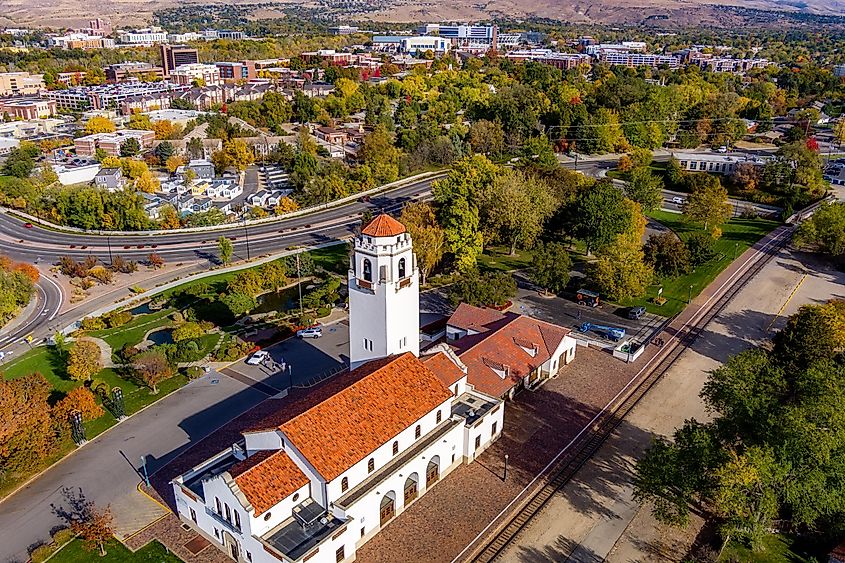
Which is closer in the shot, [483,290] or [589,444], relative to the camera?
[589,444]

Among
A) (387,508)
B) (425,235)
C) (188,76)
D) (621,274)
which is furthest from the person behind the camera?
(188,76)

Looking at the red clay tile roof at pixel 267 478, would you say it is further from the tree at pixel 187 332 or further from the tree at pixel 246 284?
the tree at pixel 246 284

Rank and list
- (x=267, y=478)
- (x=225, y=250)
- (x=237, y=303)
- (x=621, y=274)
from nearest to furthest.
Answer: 1. (x=267, y=478)
2. (x=237, y=303)
3. (x=621, y=274)
4. (x=225, y=250)

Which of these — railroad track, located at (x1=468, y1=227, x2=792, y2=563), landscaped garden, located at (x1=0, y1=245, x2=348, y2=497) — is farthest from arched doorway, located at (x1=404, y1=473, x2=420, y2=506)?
landscaped garden, located at (x1=0, y1=245, x2=348, y2=497)

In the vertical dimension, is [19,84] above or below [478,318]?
above

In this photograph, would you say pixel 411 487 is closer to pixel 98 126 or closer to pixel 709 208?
pixel 709 208

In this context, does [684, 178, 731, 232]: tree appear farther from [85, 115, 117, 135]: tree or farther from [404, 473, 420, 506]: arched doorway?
[85, 115, 117, 135]: tree

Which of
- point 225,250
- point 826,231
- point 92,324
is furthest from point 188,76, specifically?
point 826,231
